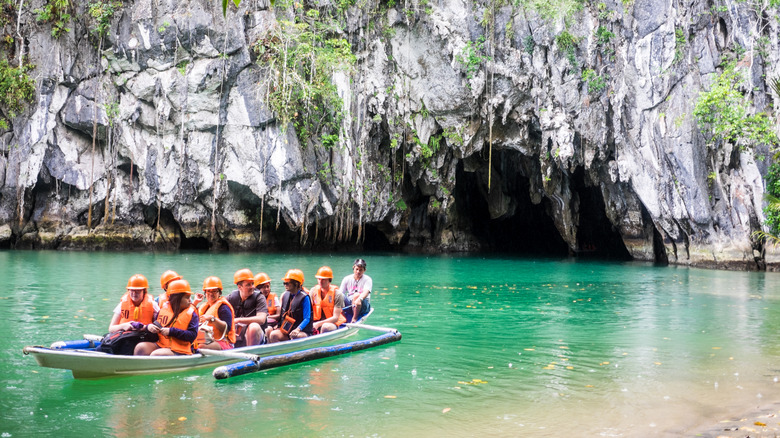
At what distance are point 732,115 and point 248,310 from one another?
18.8 metres

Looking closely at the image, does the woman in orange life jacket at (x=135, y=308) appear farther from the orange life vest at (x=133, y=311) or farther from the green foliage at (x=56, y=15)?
the green foliage at (x=56, y=15)

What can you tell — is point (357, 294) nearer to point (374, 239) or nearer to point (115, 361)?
point (115, 361)

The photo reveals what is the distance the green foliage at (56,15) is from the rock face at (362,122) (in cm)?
30

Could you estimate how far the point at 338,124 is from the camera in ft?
88.4

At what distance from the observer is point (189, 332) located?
713 cm

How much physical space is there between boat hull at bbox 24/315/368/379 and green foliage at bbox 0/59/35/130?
2342 cm

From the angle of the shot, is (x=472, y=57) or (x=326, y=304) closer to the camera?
(x=326, y=304)

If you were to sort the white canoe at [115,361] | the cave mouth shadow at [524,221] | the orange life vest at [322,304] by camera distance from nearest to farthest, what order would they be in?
1. the white canoe at [115,361]
2. the orange life vest at [322,304]
3. the cave mouth shadow at [524,221]

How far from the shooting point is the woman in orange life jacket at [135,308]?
22.9ft

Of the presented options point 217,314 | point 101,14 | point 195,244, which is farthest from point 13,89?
point 217,314

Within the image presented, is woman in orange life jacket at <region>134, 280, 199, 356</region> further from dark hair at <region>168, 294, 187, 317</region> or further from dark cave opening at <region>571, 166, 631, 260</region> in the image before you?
dark cave opening at <region>571, 166, 631, 260</region>

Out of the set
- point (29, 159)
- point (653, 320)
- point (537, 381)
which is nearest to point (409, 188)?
point (29, 159)

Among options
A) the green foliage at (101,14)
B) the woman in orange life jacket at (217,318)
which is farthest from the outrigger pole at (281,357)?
the green foliage at (101,14)

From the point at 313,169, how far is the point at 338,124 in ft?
6.77
